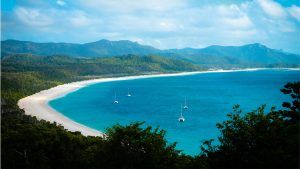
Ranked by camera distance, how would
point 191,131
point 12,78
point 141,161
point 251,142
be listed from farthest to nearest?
1. point 12,78
2. point 191,131
3. point 141,161
4. point 251,142

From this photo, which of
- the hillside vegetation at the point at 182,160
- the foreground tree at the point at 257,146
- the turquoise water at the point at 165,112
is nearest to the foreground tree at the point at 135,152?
the hillside vegetation at the point at 182,160

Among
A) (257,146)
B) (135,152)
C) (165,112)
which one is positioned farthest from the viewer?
(165,112)

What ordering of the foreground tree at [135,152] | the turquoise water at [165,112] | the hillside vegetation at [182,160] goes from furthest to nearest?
1. the turquoise water at [165,112]
2. the foreground tree at [135,152]
3. the hillside vegetation at [182,160]

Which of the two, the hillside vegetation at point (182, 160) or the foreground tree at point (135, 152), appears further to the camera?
the foreground tree at point (135, 152)

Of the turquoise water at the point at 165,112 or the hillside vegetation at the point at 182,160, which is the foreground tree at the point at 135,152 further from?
the turquoise water at the point at 165,112

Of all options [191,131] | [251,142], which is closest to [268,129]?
[251,142]

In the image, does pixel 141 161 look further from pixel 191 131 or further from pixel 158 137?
pixel 191 131

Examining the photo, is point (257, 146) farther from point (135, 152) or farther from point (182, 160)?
point (135, 152)

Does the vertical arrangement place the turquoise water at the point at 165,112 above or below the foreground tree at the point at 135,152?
below

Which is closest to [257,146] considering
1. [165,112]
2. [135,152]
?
[135,152]

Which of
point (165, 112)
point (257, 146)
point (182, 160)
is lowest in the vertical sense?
point (165, 112)

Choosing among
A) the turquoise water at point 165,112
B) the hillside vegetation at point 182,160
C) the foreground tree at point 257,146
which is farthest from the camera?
the turquoise water at point 165,112
